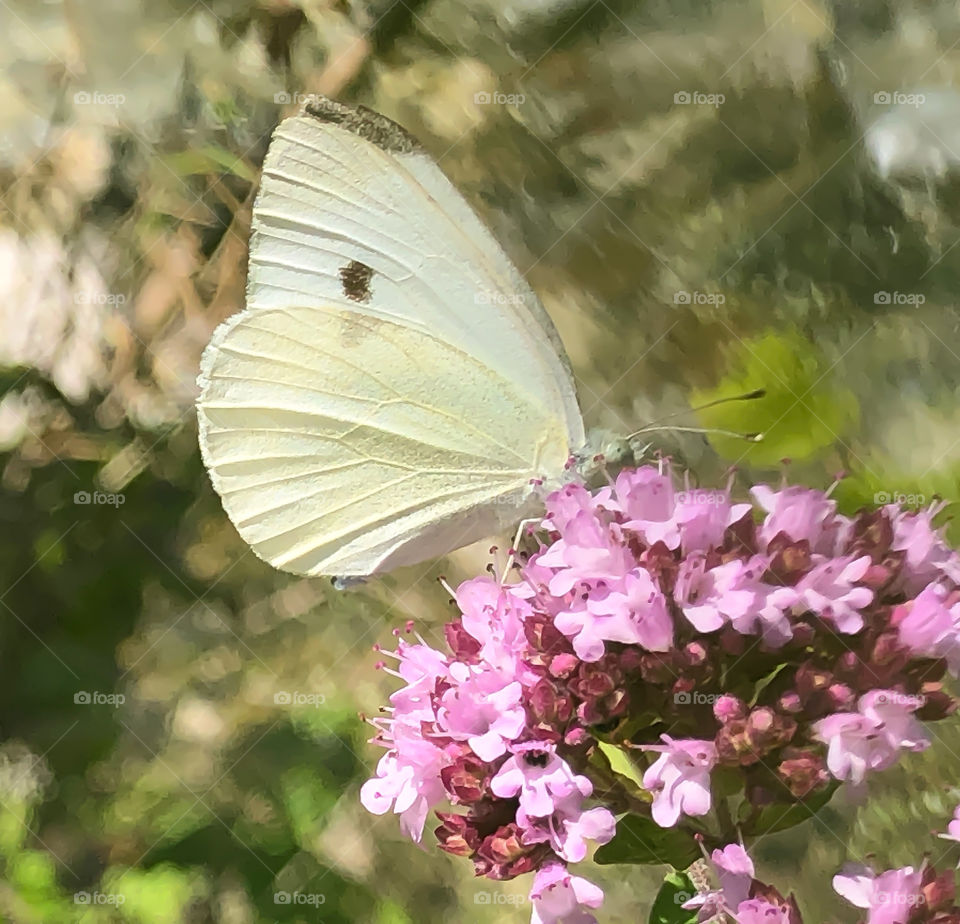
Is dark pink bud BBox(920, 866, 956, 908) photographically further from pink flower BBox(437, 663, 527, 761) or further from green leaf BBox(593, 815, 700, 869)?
pink flower BBox(437, 663, 527, 761)

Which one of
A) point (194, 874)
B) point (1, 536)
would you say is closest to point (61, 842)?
point (194, 874)

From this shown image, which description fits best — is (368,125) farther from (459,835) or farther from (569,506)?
(459,835)
